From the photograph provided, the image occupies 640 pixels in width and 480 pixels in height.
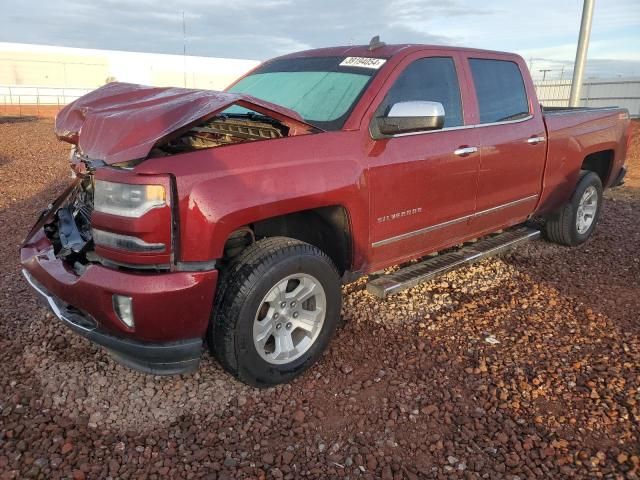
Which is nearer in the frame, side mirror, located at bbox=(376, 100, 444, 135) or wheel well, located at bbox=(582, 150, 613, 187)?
side mirror, located at bbox=(376, 100, 444, 135)

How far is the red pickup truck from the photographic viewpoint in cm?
260

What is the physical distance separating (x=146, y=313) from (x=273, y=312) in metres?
0.76

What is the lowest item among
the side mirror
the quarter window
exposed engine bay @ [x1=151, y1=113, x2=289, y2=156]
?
exposed engine bay @ [x1=151, y1=113, x2=289, y2=156]

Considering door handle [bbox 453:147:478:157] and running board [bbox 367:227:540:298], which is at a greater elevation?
door handle [bbox 453:147:478:157]

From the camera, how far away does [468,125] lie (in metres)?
4.09

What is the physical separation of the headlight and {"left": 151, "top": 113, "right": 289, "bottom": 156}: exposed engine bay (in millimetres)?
492

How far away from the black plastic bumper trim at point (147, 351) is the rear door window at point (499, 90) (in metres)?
2.89

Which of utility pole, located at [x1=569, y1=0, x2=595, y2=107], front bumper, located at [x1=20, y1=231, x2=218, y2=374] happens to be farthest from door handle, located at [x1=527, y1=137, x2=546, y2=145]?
utility pole, located at [x1=569, y1=0, x2=595, y2=107]

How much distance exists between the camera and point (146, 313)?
101 inches

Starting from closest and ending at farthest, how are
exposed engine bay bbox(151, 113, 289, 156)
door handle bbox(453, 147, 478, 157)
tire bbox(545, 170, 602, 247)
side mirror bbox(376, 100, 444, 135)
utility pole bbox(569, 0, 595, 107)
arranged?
exposed engine bay bbox(151, 113, 289, 156)
side mirror bbox(376, 100, 444, 135)
door handle bbox(453, 147, 478, 157)
tire bbox(545, 170, 602, 247)
utility pole bbox(569, 0, 595, 107)

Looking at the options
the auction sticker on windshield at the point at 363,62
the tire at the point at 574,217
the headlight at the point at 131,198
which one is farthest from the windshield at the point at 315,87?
the tire at the point at 574,217

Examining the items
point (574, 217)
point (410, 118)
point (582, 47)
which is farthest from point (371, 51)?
point (582, 47)

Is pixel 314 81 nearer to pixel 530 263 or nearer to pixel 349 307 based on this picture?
pixel 349 307

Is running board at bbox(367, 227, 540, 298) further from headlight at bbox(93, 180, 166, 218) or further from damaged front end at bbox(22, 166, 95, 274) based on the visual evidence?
damaged front end at bbox(22, 166, 95, 274)
